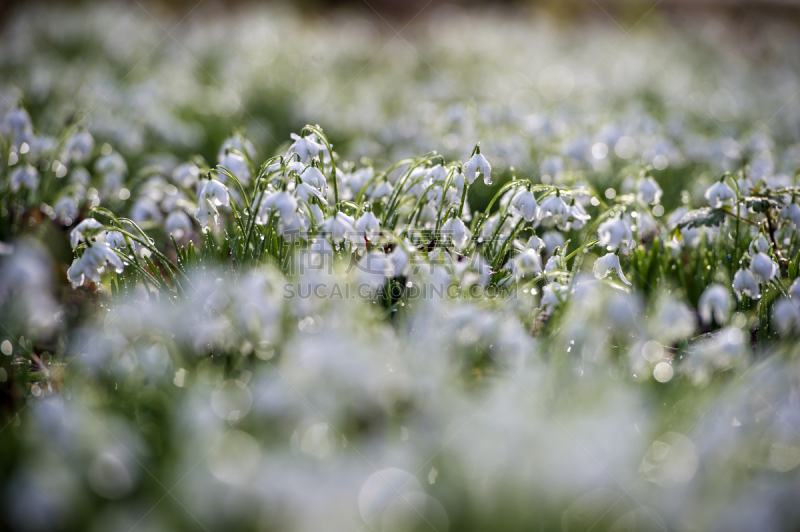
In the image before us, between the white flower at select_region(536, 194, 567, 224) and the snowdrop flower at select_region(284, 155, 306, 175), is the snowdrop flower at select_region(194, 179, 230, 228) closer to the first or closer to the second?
the snowdrop flower at select_region(284, 155, 306, 175)

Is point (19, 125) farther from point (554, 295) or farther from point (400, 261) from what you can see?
point (554, 295)

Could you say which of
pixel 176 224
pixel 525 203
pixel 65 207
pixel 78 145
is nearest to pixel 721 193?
pixel 525 203

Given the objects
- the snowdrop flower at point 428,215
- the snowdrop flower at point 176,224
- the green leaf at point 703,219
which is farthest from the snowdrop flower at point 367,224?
the green leaf at point 703,219

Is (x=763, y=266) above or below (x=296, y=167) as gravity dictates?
above

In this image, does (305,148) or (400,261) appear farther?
(305,148)

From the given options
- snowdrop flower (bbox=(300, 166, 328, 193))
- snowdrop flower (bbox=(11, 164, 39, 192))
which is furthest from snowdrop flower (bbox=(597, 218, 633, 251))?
snowdrop flower (bbox=(11, 164, 39, 192))

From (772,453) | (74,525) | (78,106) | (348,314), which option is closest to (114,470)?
(74,525)

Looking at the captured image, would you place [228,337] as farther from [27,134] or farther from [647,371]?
[27,134]

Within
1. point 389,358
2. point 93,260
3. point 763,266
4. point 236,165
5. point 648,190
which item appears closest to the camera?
point 389,358
